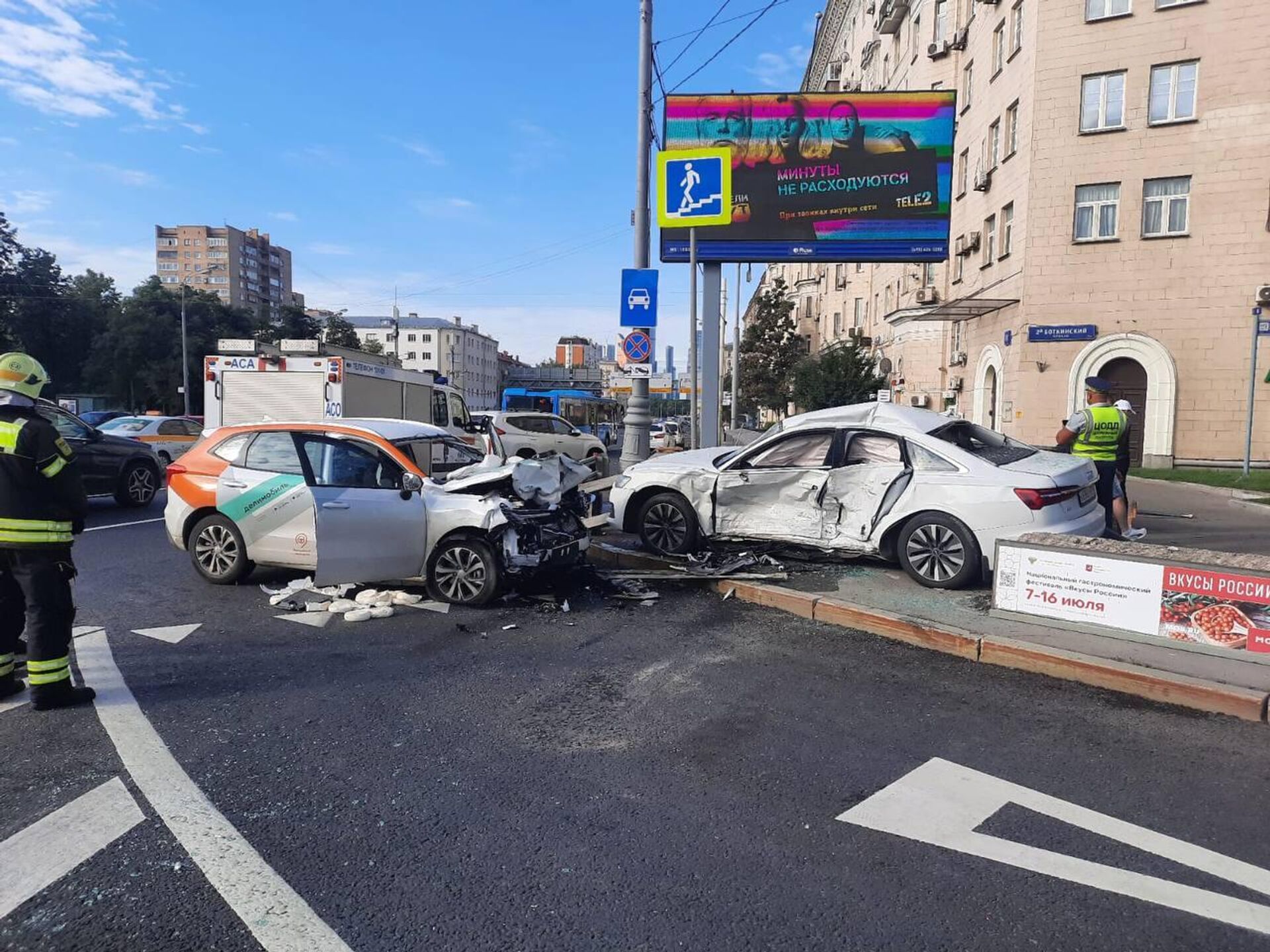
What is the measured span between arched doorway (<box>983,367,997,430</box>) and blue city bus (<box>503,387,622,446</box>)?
14877mm

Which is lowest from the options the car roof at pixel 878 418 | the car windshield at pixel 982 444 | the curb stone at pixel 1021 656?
the curb stone at pixel 1021 656

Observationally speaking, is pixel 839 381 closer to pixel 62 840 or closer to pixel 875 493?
pixel 875 493

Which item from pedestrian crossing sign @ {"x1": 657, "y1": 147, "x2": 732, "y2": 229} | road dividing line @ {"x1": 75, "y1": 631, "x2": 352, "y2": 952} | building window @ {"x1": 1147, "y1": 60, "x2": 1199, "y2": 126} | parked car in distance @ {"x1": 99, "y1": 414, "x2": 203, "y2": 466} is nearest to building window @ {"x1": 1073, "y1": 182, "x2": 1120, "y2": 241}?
building window @ {"x1": 1147, "y1": 60, "x2": 1199, "y2": 126}

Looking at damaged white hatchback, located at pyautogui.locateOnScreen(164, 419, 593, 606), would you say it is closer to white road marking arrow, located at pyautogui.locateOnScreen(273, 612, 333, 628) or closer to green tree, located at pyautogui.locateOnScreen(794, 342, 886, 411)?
white road marking arrow, located at pyautogui.locateOnScreen(273, 612, 333, 628)

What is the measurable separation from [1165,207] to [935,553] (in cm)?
1937

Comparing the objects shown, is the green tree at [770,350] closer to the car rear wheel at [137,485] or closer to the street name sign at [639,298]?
the street name sign at [639,298]

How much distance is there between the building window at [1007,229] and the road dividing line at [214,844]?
2482 centimetres

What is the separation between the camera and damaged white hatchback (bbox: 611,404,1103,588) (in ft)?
22.8

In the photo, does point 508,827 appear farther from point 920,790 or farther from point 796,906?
point 920,790

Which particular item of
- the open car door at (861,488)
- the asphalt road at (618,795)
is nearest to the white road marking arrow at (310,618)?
the asphalt road at (618,795)

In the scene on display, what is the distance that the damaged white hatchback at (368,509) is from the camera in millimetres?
6777

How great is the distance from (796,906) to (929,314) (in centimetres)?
2668

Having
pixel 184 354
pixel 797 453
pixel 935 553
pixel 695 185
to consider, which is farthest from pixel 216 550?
pixel 184 354

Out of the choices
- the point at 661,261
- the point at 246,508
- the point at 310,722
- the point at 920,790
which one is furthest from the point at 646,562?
the point at 661,261
